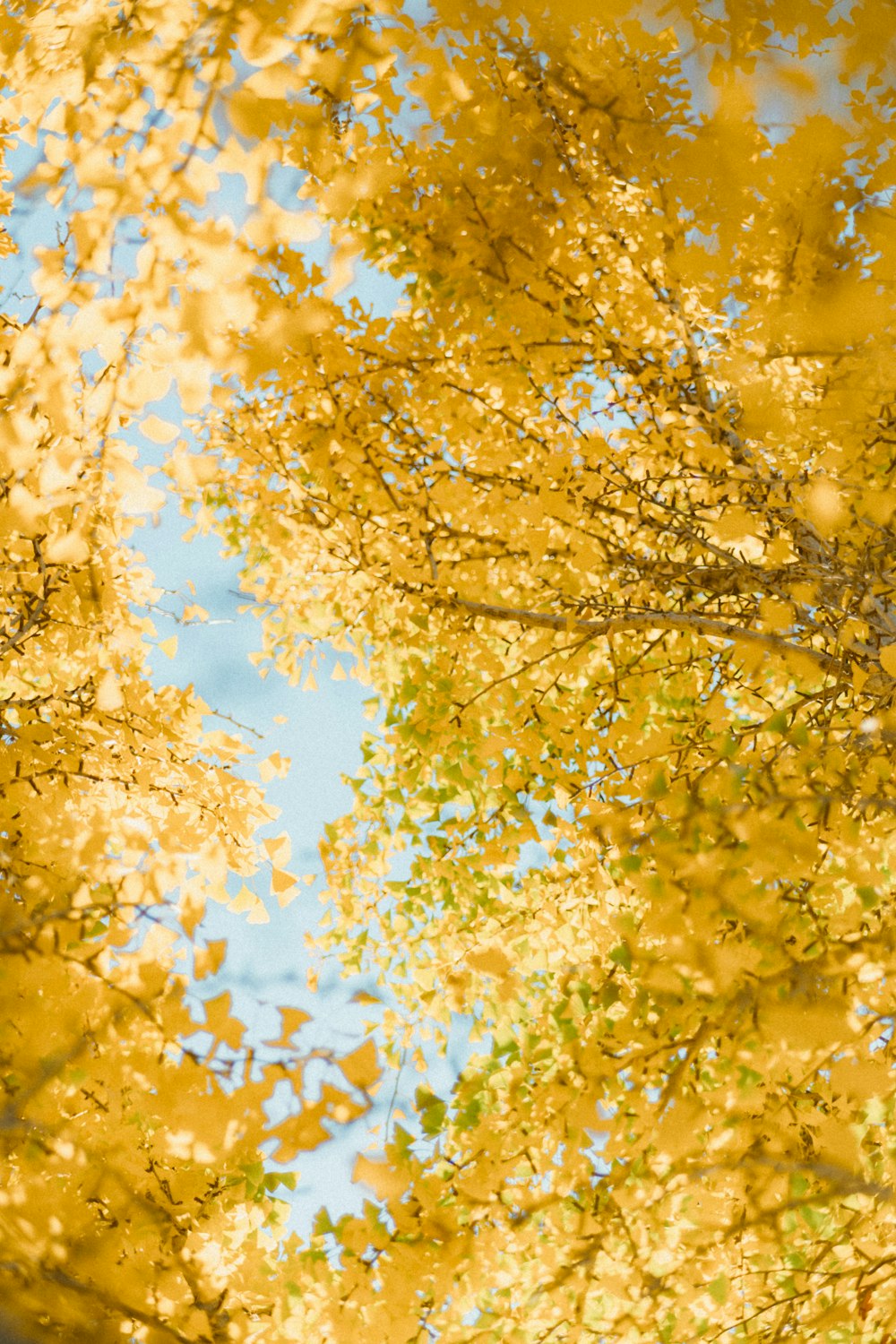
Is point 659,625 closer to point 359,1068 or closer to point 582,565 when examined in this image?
point 582,565

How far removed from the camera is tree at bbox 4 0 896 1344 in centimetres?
147

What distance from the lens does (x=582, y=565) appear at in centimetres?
223

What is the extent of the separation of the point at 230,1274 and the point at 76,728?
1779 millimetres

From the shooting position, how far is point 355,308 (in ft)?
9.99

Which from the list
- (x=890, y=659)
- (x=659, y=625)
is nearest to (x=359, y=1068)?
(x=890, y=659)

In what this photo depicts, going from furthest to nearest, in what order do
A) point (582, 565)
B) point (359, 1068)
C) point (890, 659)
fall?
point (582, 565) < point (890, 659) < point (359, 1068)

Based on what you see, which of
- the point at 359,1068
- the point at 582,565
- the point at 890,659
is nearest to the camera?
Answer: the point at 359,1068

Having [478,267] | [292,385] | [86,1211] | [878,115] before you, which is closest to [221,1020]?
[86,1211]

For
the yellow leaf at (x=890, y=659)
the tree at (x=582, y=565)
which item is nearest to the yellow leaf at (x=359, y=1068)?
the tree at (x=582, y=565)

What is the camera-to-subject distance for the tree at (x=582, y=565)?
58.1 inches

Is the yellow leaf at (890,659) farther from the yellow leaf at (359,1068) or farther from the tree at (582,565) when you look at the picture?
the yellow leaf at (359,1068)

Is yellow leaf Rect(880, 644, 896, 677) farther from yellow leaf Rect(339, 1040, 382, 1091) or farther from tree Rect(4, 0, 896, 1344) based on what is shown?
yellow leaf Rect(339, 1040, 382, 1091)

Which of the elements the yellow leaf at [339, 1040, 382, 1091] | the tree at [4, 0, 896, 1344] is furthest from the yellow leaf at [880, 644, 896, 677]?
the yellow leaf at [339, 1040, 382, 1091]

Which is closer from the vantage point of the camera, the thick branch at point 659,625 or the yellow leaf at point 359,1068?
the yellow leaf at point 359,1068
